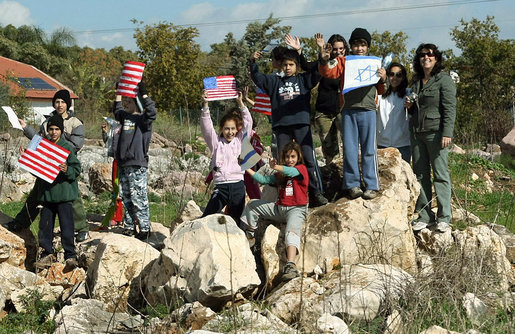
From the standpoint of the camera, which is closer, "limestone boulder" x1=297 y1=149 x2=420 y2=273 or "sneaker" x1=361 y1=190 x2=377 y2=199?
"limestone boulder" x1=297 y1=149 x2=420 y2=273

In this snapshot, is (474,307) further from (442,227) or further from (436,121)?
(436,121)

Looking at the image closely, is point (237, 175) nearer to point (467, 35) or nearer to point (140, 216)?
point (140, 216)

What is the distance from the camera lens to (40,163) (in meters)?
7.46

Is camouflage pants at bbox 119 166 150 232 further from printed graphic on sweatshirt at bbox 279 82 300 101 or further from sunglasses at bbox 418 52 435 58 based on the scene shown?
sunglasses at bbox 418 52 435 58

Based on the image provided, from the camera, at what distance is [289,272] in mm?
5883

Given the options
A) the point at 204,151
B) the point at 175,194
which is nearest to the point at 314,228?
the point at 175,194

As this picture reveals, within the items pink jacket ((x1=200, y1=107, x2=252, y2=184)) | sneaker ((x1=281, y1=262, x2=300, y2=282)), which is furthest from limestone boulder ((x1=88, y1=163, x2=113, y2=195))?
sneaker ((x1=281, y1=262, x2=300, y2=282))

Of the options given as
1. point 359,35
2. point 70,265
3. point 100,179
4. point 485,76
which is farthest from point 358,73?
point 485,76

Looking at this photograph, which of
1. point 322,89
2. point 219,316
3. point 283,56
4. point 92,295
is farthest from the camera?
point 322,89

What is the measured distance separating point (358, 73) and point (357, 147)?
29.0 inches

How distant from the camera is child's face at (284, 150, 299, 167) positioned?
6629 millimetres

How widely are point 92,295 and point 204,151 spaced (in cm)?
1426

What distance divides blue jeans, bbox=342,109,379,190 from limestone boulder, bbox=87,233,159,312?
2.08 m

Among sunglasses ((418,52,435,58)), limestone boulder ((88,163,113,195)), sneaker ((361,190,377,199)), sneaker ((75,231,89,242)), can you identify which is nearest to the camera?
sneaker ((361,190,377,199))
